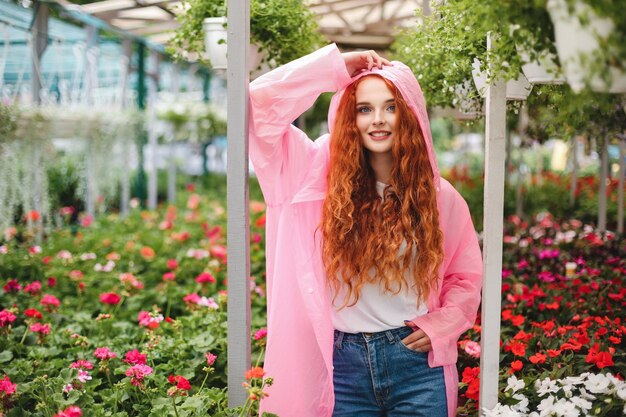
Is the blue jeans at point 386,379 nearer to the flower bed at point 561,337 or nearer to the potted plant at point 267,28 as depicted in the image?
the flower bed at point 561,337

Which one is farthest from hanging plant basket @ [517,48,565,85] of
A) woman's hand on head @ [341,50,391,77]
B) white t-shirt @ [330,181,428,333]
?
white t-shirt @ [330,181,428,333]

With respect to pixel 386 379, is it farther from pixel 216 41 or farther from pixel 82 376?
pixel 216 41

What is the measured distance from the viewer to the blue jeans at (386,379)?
6.19ft

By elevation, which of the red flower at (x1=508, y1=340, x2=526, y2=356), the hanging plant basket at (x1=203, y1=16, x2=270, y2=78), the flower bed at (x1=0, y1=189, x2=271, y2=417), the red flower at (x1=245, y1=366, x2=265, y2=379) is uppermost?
the hanging plant basket at (x1=203, y1=16, x2=270, y2=78)

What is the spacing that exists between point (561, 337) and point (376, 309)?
0.97m

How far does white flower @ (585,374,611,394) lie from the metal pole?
93 cm

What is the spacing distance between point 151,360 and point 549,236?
3.48 meters

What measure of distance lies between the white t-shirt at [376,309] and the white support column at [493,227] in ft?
0.72

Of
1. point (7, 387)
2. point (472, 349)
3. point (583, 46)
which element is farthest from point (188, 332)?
point (583, 46)

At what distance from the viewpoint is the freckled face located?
6.23 ft

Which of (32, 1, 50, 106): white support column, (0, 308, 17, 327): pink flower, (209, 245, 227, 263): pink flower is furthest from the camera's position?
(32, 1, 50, 106): white support column

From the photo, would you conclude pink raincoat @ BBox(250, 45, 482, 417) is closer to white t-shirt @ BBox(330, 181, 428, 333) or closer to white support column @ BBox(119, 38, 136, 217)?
white t-shirt @ BBox(330, 181, 428, 333)

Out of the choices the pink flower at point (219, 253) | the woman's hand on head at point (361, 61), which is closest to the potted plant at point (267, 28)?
the woman's hand on head at point (361, 61)

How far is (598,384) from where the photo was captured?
1.92 m
